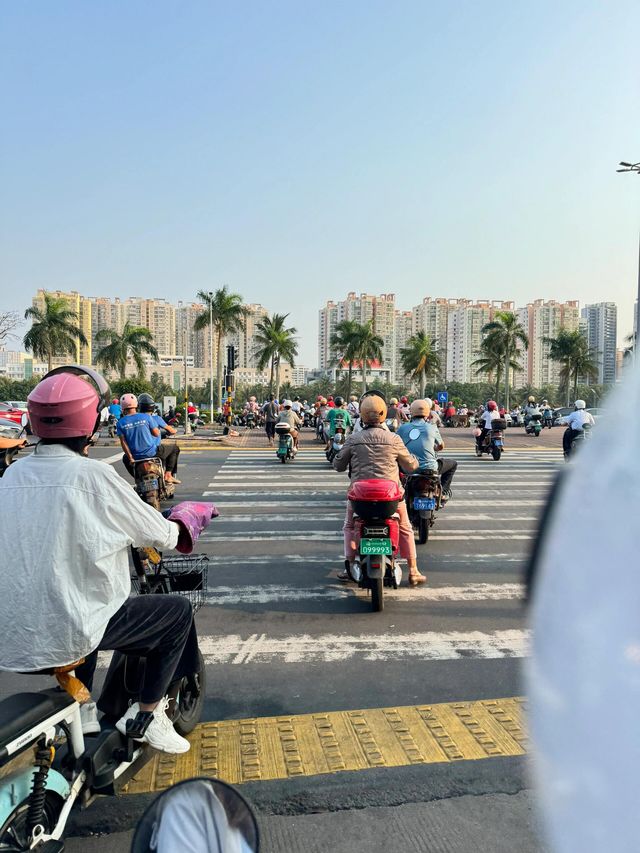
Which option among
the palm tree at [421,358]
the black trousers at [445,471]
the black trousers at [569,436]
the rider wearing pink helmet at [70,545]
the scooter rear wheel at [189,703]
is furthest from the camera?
the palm tree at [421,358]

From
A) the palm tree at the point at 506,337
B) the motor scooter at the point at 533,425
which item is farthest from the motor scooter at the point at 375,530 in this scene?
the palm tree at the point at 506,337

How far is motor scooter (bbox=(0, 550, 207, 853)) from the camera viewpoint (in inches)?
85.7

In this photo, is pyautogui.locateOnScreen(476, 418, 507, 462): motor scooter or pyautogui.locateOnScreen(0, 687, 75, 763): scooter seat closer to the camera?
pyautogui.locateOnScreen(0, 687, 75, 763): scooter seat

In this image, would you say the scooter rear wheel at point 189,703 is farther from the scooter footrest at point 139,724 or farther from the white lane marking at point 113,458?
Answer: the white lane marking at point 113,458

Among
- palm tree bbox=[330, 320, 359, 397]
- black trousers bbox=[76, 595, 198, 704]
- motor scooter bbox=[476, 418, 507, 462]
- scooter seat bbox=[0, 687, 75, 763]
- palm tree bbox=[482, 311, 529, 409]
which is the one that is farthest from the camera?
palm tree bbox=[330, 320, 359, 397]

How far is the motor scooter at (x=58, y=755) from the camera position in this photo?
2.18 meters

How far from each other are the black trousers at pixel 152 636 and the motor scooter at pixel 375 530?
2.72 metres

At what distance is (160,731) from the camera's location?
3.04 meters

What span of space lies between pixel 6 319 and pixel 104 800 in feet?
91.8

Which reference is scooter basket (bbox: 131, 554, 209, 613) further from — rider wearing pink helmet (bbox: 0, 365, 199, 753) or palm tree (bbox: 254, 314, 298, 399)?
palm tree (bbox: 254, 314, 298, 399)

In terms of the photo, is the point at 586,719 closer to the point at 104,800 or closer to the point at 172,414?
the point at 104,800

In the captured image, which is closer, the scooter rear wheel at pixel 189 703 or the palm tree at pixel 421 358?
the scooter rear wheel at pixel 189 703

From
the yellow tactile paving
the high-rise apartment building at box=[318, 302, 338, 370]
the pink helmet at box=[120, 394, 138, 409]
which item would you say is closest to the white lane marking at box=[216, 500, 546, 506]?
the pink helmet at box=[120, 394, 138, 409]

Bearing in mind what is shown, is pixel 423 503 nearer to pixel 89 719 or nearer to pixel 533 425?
pixel 89 719
